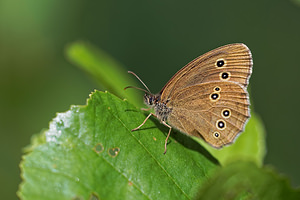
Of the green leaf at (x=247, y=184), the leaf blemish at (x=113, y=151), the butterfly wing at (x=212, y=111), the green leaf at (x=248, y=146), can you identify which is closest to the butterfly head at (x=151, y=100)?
the butterfly wing at (x=212, y=111)

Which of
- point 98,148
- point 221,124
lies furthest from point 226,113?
point 98,148

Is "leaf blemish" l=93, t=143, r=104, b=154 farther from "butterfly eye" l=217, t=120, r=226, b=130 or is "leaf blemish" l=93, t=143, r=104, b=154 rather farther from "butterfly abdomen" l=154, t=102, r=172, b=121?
"butterfly eye" l=217, t=120, r=226, b=130

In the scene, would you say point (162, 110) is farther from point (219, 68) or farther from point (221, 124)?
point (219, 68)

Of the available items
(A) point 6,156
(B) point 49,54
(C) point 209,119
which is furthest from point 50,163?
(B) point 49,54

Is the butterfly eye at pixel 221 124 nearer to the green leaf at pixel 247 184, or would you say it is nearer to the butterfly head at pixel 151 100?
the butterfly head at pixel 151 100

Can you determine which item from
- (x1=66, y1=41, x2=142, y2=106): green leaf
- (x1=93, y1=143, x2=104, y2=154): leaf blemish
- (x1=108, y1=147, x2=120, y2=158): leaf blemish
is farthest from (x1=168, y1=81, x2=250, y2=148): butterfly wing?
(x1=93, y1=143, x2=104, y2=154): leaf blemish

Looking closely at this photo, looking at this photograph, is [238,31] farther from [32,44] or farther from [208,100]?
[208,100]
